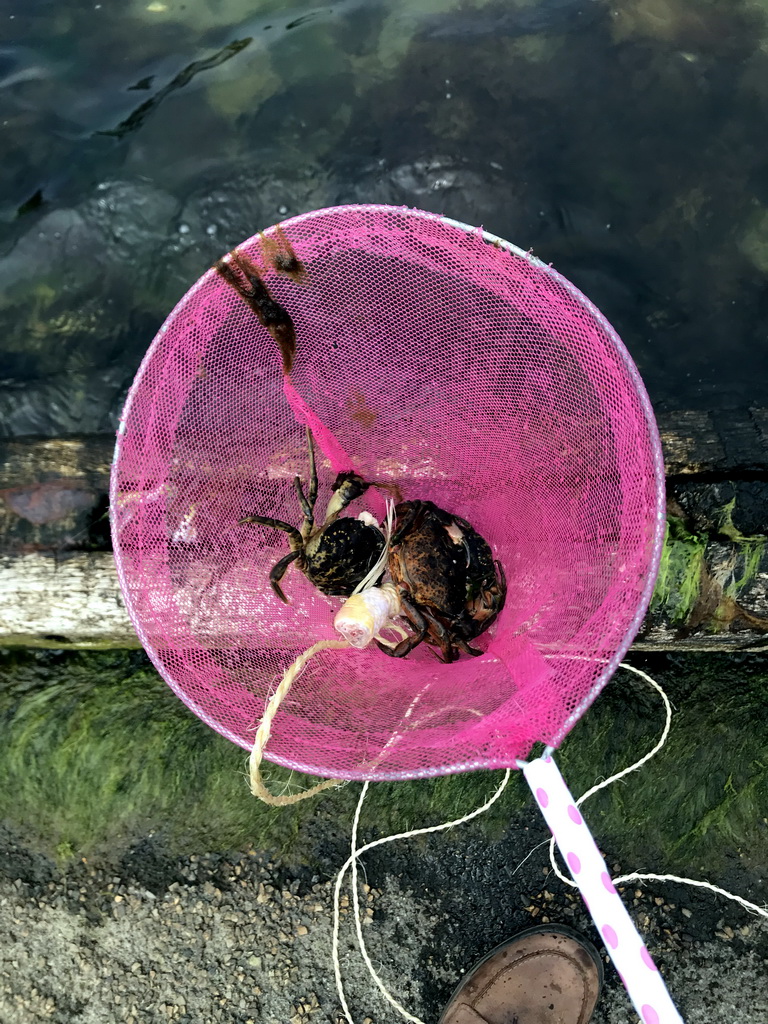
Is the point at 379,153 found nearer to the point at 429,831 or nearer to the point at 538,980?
the point at 429,831

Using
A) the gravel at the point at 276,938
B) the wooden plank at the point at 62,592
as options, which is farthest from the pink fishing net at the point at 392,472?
the gravel at the point at 276,938

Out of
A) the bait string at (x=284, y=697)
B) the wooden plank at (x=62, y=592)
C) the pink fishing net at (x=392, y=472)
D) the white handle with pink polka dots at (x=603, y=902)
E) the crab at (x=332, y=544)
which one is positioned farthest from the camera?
the wooden plank at (x=62, y=592)

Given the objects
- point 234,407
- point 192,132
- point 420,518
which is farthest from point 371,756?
point 192,132

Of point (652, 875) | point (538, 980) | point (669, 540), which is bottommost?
point (538, 980)

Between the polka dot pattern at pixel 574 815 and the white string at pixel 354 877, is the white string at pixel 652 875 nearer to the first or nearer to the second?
the white string at pixel 354 877

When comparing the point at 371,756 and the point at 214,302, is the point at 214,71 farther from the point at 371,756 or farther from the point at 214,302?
the point at 371,756

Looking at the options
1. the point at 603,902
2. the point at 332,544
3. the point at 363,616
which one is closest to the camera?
the point at 603,902

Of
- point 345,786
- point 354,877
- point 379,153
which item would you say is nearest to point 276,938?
point 354,877

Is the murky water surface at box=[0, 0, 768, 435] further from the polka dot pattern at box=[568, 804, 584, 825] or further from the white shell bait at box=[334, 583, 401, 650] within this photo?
the polka dot pattern at box=[568, 804, 584, 825]
